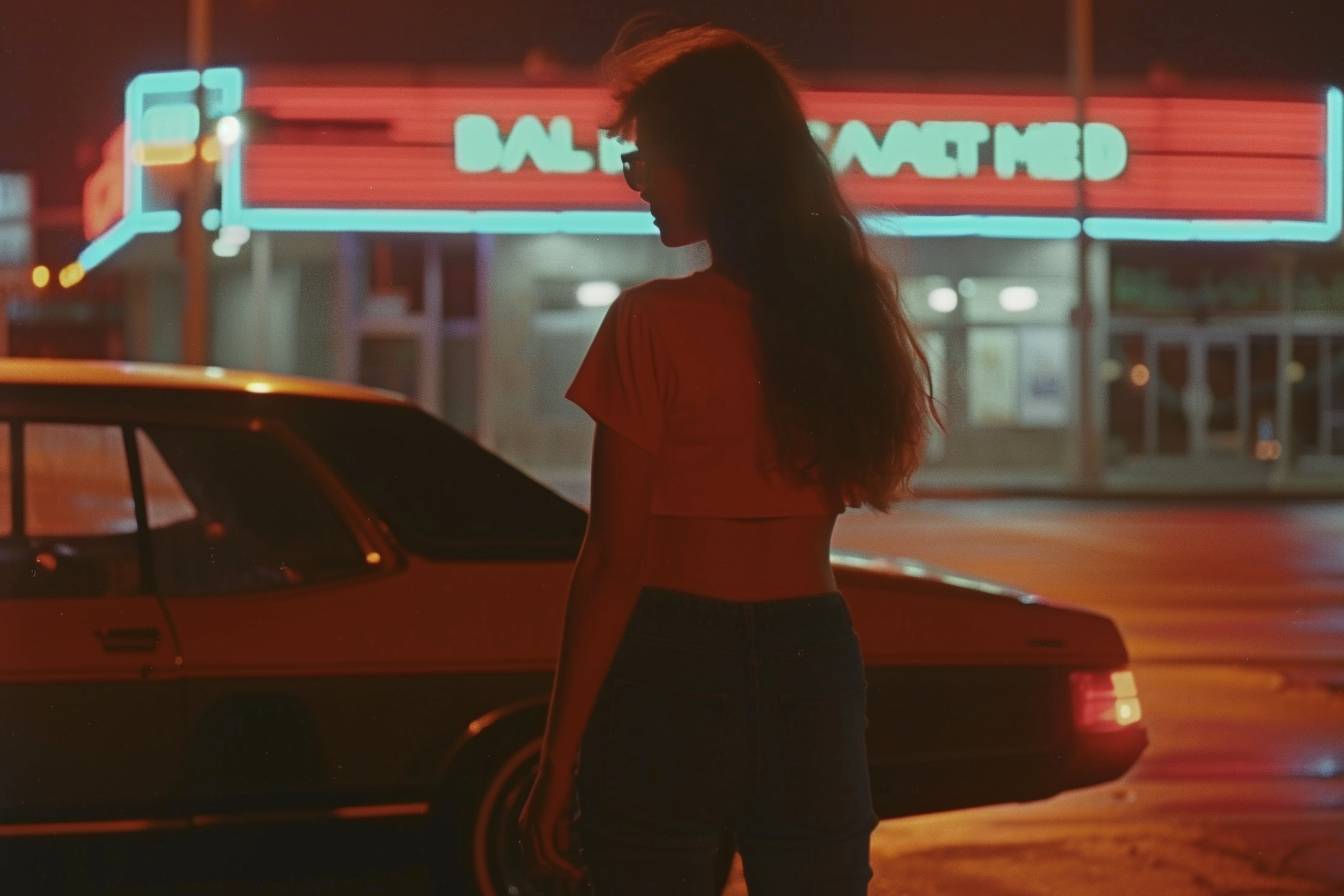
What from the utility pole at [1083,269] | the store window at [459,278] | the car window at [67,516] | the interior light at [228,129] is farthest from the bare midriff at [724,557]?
the store window at [459,278]

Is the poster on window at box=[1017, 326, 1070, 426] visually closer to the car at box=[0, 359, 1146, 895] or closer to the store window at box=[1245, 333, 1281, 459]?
the store window at box=[1245, 333, 1281, 459]

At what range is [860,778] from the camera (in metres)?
2.24

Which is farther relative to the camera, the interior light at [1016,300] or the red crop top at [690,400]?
the interior light at [1016,300]

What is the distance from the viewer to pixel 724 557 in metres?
2.16

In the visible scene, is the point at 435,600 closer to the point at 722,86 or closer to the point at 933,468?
the point at 722,86

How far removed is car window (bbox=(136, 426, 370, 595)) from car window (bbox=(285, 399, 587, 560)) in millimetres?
104

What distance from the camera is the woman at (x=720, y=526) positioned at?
214 cm

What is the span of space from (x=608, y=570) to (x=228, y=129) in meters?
26.0

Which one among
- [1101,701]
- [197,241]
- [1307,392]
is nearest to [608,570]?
[1101,701]

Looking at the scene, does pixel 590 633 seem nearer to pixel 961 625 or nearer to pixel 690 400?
pixel 690 400

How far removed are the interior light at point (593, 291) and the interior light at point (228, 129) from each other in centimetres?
681

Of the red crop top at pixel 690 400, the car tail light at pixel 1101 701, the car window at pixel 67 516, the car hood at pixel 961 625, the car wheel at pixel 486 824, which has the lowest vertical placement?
the car wheel at pixel 486 824

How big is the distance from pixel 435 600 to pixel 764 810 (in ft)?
6.64

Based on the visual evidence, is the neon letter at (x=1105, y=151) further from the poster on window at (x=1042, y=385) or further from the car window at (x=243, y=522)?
the car window at (x=243, y=522)
